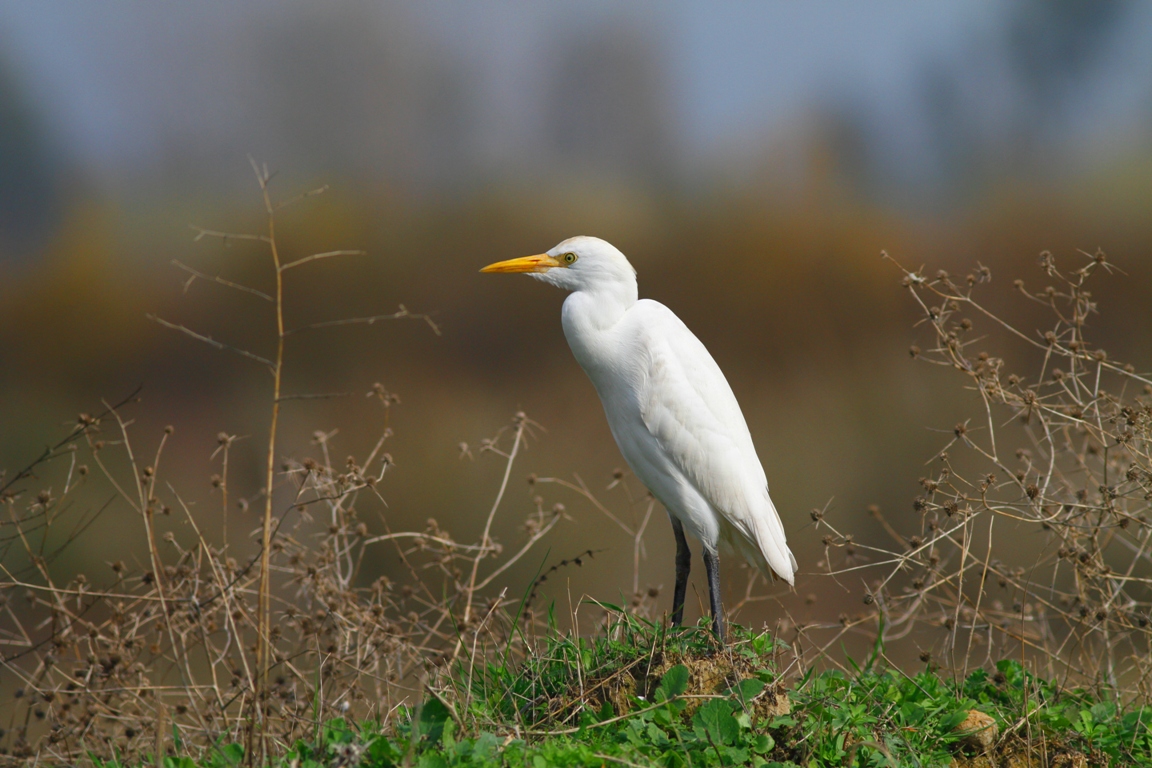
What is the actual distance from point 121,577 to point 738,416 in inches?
70.9

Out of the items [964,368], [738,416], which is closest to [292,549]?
[738,416]

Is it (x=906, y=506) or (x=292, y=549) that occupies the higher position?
(x=292, y=549)

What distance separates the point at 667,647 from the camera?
2.27 m

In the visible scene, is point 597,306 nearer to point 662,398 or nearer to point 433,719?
point 662,398

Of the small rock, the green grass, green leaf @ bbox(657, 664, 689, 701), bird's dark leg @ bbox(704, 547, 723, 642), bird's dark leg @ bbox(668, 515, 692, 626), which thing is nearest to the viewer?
the green grass

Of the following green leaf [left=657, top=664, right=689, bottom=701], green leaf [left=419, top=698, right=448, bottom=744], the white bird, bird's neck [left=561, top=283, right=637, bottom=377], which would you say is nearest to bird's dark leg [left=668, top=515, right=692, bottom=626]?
the white bird

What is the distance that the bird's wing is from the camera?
2617 mm

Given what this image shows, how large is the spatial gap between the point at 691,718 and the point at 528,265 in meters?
1.31

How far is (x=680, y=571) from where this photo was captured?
2.71 m

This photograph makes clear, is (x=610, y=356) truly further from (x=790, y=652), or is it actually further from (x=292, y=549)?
(x=292, y=549)

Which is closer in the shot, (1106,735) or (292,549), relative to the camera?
(1106,735)

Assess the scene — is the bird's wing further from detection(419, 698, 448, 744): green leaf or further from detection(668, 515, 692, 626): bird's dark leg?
detection(419, 698, 448, 744): green leaf

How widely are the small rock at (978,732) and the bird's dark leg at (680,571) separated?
75 cm

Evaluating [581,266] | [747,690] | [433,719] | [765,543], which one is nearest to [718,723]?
[747,690]
